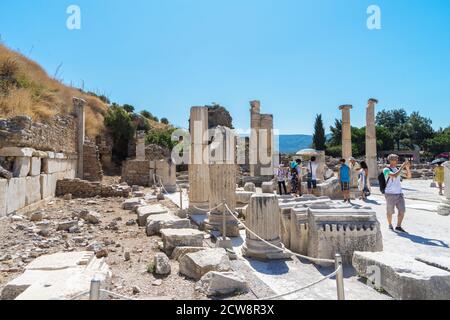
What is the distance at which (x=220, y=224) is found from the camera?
7.22m

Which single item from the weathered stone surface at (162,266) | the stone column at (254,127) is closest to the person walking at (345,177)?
the weathered stone surface at (162,266)

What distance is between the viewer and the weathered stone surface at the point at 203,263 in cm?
430

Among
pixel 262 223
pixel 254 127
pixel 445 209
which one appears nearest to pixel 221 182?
pixel 262 223

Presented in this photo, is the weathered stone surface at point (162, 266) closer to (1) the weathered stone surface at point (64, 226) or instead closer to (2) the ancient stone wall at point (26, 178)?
(1) the weathered stone surface at point (64, 226)

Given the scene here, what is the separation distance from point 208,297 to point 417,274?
2329 millimetres

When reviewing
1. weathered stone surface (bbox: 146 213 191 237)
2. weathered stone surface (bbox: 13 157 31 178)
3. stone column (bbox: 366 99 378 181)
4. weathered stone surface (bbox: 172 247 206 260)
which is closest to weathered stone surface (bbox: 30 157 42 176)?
weathered stone surface (bbox: 13 157 31 178)

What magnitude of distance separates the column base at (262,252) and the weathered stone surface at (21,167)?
24.9 feet

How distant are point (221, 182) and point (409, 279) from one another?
4.81 metres

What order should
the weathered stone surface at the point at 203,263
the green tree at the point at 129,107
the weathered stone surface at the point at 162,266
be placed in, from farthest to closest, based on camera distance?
1. the green tree at the point at 129,107
2. the weathered stone surface at the point at 162,266
3. the weathered stone surface at the point at 203,263

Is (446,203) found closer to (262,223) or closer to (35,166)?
(262,223)

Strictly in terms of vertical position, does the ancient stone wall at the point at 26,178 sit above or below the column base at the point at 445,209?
above

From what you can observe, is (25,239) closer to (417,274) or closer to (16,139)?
(16,139)
